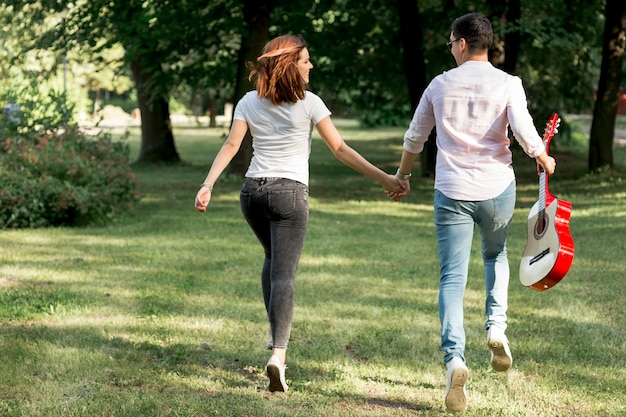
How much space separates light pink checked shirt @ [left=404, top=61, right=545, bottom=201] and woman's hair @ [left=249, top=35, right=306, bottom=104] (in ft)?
2.57

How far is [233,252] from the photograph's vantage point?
1087cm

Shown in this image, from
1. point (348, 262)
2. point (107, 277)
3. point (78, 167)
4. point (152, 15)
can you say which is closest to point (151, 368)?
point (107, 277)

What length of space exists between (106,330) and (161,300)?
1141 mm

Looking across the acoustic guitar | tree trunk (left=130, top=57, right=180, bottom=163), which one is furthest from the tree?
the acoustic guitar

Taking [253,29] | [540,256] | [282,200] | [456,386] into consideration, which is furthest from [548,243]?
[253,29]

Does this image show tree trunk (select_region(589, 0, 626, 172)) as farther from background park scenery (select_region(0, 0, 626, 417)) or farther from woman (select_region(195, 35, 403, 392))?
woman (select_region(195, 35, 403, 392))

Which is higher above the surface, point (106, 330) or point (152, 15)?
point (152, 15)

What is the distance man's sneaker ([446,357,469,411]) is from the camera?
4797mm

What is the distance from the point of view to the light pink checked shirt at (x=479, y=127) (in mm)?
4926

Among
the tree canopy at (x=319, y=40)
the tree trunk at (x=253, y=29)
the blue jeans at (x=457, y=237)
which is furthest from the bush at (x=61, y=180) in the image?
the blue jeans at (x=457, y=237)

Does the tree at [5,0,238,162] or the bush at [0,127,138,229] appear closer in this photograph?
the bush at [0,127,138,229]

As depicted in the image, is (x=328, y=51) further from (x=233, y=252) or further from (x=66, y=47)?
(x=233, y=252)

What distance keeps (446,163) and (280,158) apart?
3.08 feet

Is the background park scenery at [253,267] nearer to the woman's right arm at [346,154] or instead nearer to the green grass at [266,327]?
the green grass at [266,327]
